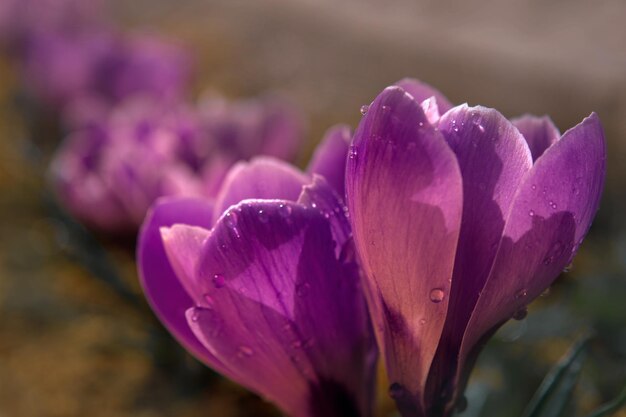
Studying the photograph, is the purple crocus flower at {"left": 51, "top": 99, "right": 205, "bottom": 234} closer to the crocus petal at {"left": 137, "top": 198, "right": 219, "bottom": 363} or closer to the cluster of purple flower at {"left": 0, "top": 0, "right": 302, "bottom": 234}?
the cluster of purple flower at {"left": 0, "top": 0, "right": 302, "bottom": 234}

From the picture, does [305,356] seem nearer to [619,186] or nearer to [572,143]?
[572,143]

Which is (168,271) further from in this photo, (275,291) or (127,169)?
(127,169)

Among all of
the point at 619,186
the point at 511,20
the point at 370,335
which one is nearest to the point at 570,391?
the point at 370,335

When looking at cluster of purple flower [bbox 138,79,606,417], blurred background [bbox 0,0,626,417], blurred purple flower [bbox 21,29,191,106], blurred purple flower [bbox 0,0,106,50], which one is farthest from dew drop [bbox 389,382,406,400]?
blurred purple flower [bbox 0,0,106,50]

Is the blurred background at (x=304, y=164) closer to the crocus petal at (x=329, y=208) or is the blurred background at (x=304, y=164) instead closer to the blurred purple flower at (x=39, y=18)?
the blurred purple flower at (x=39, y=18)

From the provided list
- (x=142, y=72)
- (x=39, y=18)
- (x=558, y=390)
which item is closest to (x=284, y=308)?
(x=558, y=390)

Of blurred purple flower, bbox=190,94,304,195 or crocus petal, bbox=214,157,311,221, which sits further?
blurred purple flower, bbox=190,94,304,195
